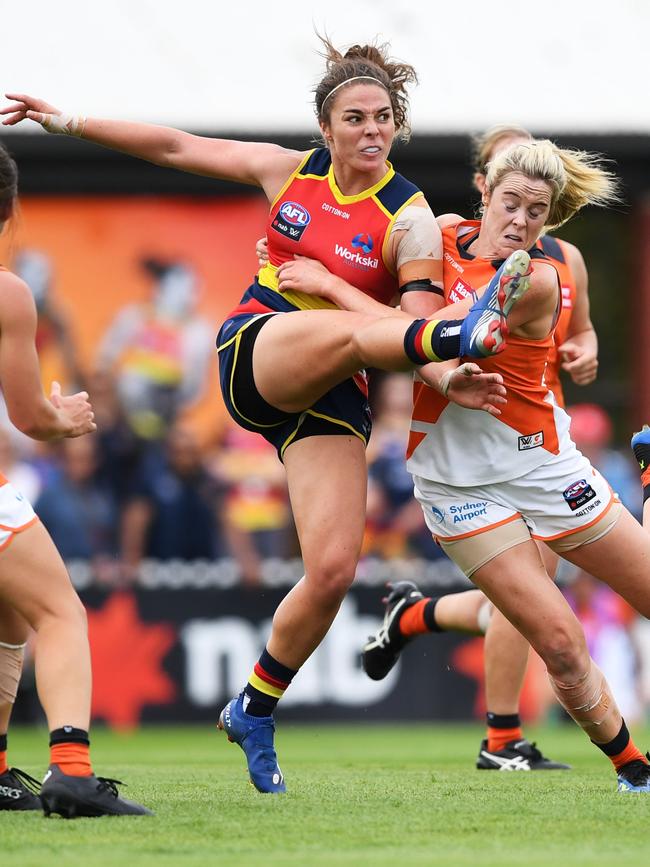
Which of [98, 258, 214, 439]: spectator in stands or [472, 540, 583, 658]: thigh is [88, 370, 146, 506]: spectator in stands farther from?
[472, 540, 583, 658]: thigh

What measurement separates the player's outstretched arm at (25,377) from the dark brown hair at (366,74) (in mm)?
1513

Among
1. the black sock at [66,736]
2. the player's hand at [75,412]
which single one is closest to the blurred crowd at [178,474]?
the player's hand at [75,412]

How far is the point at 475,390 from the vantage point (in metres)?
5.29

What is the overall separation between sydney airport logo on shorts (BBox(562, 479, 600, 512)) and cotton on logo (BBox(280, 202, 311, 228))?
1.35 m

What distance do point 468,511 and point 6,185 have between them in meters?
1.94

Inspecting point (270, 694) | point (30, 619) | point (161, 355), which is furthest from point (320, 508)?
point (161, 355)

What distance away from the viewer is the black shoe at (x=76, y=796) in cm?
468

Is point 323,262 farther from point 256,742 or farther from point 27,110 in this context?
point 256,742

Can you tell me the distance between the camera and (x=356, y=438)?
18.6 feet

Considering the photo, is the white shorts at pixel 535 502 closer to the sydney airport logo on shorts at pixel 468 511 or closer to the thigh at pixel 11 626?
the sydney airport logo on shorts at pixel 468 511

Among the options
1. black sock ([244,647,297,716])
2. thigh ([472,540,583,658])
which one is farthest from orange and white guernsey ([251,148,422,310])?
→ black sock ([244,647,297,716])

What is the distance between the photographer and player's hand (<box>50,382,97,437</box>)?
16.4 feet

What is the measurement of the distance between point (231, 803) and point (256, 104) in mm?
9701

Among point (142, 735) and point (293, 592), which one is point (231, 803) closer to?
point (293, 592)
